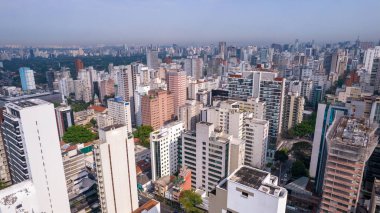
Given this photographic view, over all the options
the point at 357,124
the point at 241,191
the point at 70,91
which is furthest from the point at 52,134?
the point at 70,91

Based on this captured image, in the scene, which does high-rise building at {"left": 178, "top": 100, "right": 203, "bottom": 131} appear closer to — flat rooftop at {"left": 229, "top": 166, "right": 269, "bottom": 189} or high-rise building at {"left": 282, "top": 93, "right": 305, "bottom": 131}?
high-rise building at {"left": 282, "top": 93, "right": 305, "bottom": 131}

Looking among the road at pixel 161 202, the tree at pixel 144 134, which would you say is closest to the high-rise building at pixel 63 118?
the tree at pixel 144 134

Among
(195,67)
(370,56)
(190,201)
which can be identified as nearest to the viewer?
(190,201)

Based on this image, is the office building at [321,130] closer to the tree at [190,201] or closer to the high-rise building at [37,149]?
the tree at [190,201]

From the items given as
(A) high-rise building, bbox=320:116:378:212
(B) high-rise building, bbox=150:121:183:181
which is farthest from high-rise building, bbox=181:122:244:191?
(A) high-rise building, bbox=320:116:378:212

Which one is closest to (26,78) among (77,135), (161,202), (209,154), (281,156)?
(77,135)

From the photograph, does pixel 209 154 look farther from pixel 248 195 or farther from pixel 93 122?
pixel 93 122

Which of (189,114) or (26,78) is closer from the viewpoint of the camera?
(189,114)
